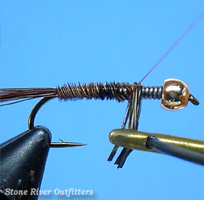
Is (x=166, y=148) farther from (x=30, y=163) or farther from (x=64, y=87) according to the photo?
(x=64, y=87)

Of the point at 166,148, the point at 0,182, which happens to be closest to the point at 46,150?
the point at 0,182

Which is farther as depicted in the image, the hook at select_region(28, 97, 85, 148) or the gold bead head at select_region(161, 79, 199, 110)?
the hook at select_region(28, 97, 85, 148)

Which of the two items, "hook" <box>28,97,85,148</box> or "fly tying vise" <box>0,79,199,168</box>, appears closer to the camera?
"fly tying vise" <box>0,79,199,168</box>

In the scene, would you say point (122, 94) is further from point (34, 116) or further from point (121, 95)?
point (34, 116)

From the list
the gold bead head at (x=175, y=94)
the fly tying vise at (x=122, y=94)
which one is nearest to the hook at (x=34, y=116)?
the fly tying vise at (x=122, y=94)

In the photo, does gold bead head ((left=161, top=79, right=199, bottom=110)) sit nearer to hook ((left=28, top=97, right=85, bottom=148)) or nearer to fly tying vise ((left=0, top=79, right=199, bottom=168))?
fly tying vise ((left=0, top=79, right=199, bottom=168))

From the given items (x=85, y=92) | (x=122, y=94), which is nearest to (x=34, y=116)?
(x=85, y=92)

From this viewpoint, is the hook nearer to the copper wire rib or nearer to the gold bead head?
the copper wire rib

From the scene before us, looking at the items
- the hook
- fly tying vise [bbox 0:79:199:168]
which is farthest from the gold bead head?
the hook

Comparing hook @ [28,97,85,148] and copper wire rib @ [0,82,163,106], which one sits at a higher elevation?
copper wire rib @ [0,82,163,106]
